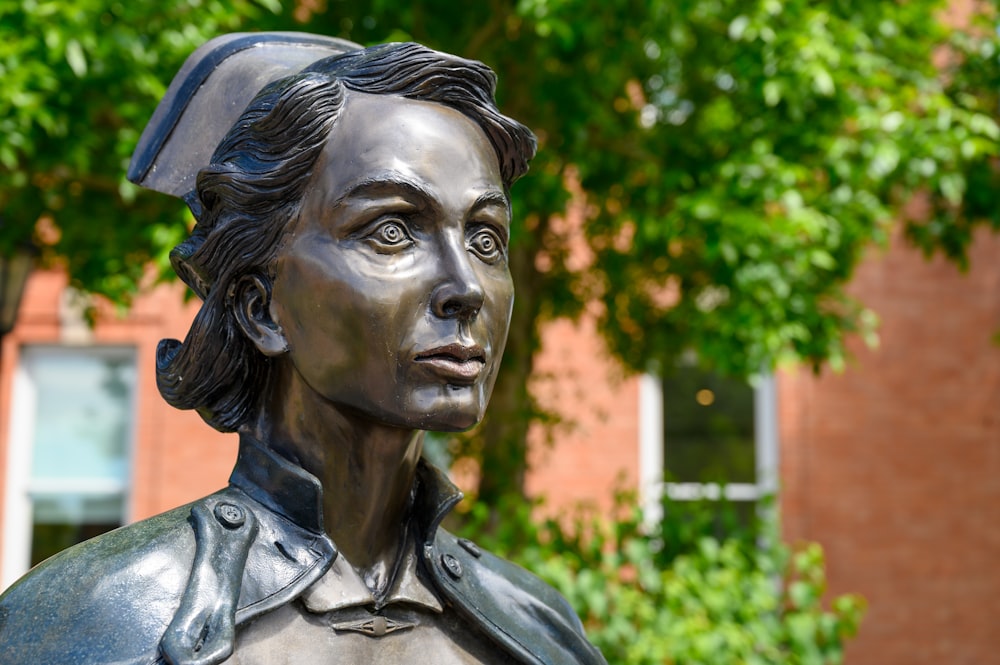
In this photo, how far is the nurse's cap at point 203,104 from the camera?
76.4 inches

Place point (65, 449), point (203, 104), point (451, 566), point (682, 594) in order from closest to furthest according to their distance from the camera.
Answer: point (451, 566) < point (203, 104) < point (682, 594) < point (65, 449)

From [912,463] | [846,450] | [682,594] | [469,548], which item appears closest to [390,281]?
[469,548]

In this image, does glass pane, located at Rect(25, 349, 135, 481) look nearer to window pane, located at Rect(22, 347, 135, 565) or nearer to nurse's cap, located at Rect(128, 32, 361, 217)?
window pane, located at Rect(22, 347, 135, 565)

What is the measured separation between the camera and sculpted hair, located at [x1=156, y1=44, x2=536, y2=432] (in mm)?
1730

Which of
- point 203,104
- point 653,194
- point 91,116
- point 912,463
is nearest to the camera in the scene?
point 203,104

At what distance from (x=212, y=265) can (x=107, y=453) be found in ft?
30.2

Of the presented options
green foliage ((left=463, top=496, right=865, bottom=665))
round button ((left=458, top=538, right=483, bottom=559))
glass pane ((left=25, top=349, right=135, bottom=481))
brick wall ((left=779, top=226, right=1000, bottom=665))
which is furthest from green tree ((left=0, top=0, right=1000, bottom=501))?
glass pane ((left=25, top=349, right=135, bottom=481))

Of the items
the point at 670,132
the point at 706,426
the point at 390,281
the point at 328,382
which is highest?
the point at 670,132

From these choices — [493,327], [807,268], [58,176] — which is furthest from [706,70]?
[493,327]

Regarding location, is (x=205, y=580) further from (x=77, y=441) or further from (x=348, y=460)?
(x=77, y=441)

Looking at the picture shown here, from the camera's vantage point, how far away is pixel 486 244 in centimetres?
178

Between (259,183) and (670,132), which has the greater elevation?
(670,132)

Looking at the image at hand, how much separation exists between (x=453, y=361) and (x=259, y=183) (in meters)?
0.35

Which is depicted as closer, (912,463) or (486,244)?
(486,244)
